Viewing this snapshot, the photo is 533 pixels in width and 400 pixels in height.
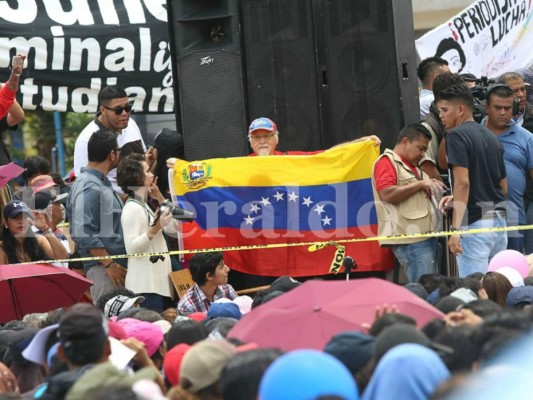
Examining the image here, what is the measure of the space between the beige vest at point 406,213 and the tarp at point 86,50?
14.2 feet

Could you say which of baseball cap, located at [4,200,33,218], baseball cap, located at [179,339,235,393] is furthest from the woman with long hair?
baseball cap, located at [179,339,235,393]

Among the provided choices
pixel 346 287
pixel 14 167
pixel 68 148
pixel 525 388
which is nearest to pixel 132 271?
pixel 14 167

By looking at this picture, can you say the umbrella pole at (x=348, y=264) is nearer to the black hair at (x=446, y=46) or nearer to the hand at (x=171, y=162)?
the hand at (x=171, y=162)

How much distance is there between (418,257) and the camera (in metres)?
9.26

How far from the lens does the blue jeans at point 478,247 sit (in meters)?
8.98

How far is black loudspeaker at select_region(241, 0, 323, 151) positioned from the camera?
10438 mm

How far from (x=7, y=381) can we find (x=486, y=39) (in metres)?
7.93

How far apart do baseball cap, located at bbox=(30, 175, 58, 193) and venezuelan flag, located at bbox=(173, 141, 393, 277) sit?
7.28 feet

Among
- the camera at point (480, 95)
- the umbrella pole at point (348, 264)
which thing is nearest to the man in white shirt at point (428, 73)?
the camera at point (480, 95)

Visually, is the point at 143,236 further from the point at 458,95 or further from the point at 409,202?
the point at 458,95

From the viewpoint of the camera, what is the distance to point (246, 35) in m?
10.6

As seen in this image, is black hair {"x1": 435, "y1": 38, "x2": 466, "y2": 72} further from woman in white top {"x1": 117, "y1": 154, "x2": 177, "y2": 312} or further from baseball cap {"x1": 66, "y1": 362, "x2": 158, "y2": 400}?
baseball cap {"x1": 66, "y1": 362, "x2": 158, "y2": 400}

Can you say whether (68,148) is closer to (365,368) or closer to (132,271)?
(132,271)

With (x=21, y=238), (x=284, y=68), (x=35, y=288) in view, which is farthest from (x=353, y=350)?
(x=284, y=68)
